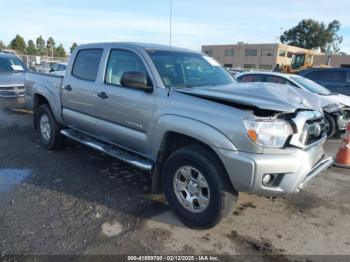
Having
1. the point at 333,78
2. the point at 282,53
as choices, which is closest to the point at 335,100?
the point at 333,78

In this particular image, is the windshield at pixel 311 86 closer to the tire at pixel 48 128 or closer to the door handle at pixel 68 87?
the door handle at pixel 68 87

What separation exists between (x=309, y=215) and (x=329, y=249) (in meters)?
0.71

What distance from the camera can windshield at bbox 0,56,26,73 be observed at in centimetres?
1023

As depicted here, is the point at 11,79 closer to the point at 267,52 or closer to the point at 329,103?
the point at 329,103

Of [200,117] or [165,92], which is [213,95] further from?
[165,92]

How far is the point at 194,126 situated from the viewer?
3.25m

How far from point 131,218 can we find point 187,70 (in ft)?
6.47

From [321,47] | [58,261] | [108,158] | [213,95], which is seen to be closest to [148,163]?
[213,95]

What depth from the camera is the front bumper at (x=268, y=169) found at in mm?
2930

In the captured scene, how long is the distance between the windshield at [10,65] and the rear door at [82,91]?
603cm

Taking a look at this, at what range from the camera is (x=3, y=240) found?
3129 millimetres

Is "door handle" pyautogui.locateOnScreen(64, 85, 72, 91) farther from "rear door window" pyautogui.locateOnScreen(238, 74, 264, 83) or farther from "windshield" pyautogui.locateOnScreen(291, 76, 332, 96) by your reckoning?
"windshield" pyautogui.locateOnScreen(291, 76, 332, 96)

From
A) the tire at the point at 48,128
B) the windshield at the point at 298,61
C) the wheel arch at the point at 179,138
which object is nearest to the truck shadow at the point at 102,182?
the tire at the point at 48,128

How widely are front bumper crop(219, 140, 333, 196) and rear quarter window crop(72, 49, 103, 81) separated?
2621 mm
